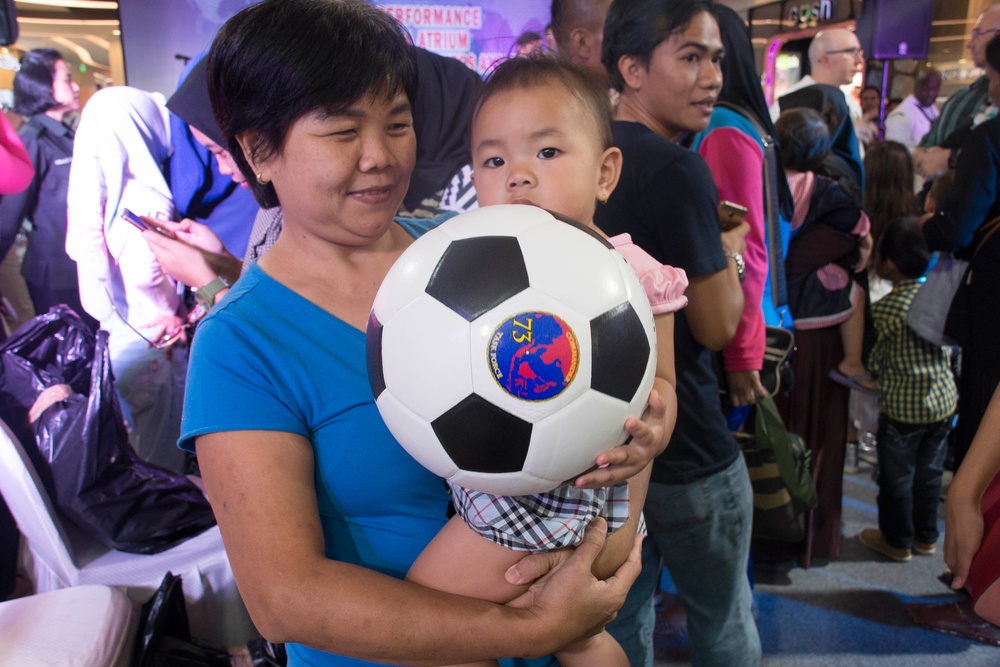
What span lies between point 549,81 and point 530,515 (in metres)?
→ 0.82

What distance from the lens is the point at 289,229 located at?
1083 millimetres

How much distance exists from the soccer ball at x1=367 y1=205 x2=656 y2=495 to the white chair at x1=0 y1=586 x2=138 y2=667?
3.96 ft

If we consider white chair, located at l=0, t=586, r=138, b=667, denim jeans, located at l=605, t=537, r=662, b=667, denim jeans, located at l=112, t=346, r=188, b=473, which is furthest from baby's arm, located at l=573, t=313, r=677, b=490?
denim jeans, located at l=112, t=346, r=188, b=473

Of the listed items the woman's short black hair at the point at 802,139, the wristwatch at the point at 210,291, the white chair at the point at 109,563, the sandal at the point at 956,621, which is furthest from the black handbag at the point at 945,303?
the white chair at the point at 109,563

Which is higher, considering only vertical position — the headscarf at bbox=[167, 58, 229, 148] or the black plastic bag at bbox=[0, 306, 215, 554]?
the headscarf at bbox=[167, 58, 229, 148]

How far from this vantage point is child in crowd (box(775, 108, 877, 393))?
2932 millimetres

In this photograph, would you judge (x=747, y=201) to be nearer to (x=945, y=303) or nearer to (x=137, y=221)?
(x=945, y=303)

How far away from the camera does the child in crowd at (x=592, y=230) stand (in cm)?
98

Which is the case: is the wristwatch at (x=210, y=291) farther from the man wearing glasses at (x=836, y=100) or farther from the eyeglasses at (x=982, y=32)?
the eyeglasses at (x=982, y=32)

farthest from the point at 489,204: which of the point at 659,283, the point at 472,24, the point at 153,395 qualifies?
the point at 153,395

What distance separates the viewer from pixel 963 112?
13.4ft

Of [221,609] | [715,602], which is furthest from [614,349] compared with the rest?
[221,609]

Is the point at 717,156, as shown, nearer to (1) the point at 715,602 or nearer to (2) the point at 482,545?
(1) the point at 715,602

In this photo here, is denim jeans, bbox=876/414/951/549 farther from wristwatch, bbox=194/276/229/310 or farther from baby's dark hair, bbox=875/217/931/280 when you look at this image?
wristwatch, bbox=194/276/229/310
